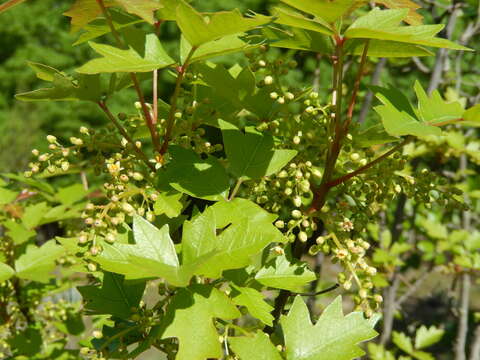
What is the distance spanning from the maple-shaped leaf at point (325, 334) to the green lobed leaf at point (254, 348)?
6 cm

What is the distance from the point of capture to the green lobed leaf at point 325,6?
0.74 meters

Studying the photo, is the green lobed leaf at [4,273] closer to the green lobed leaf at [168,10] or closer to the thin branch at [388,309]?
the green lobed leaf at [168,10]

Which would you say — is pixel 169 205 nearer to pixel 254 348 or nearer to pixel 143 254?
pixel 143 254

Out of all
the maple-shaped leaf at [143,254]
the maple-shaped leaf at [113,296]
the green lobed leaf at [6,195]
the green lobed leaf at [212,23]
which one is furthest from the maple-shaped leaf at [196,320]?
the green lobed leaf at [6,195]

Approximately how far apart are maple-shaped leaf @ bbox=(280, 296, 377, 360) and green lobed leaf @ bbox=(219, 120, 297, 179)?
0.25 metres

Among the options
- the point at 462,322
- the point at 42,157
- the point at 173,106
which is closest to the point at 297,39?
the point at 173,106

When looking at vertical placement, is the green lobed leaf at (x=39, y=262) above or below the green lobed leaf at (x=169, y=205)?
below

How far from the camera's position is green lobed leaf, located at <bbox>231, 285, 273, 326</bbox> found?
32.0 inches

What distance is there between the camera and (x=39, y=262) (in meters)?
1.43

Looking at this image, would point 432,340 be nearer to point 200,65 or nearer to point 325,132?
point 325,132

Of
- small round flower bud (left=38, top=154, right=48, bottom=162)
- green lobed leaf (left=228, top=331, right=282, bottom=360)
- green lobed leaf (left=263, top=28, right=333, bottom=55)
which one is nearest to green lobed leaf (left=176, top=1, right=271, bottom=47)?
green lobed leaf (left=263, top=28, right=333, bottom=55)

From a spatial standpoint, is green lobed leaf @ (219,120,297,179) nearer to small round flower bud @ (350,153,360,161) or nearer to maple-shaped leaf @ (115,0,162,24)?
small round flower bud @ (350,153,360,161)

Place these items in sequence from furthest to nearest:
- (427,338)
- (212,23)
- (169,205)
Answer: (427,338) → (169,205) → (212,23)

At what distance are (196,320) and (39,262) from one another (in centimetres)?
83
